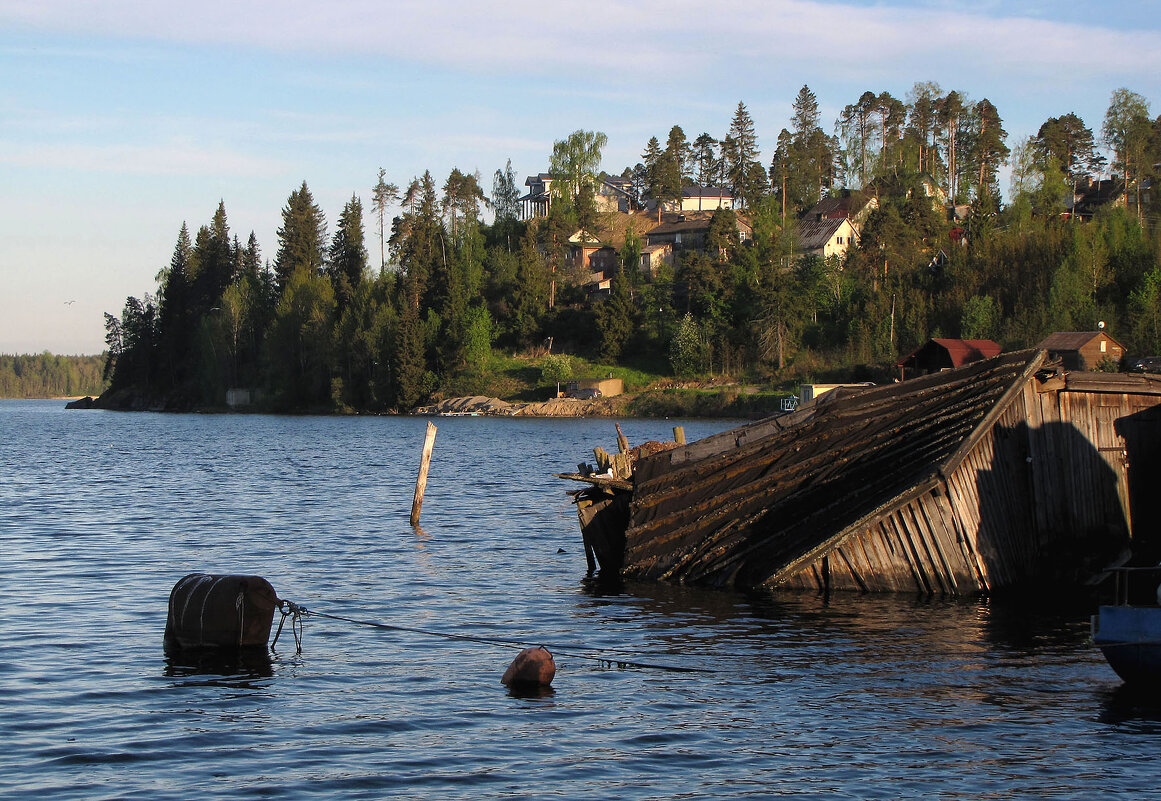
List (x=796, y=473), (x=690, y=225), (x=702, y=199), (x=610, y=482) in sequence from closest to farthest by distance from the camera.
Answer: (x=796, y=473) < (x=610, y=482) < (x=690, y=225) < (x=702, y=199)

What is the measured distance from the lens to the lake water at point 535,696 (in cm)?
1280

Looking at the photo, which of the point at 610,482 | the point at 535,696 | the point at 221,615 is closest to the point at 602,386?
the point at 610,482

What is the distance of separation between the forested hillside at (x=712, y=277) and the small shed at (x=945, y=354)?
1301cm

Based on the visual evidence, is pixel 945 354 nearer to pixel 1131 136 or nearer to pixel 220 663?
pixel 1131 136

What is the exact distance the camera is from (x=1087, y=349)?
8562 centimetres

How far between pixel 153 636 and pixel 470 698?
7185mm

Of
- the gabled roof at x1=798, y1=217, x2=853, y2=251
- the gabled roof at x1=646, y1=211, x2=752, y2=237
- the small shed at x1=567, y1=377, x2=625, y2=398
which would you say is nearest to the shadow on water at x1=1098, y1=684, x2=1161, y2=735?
the small shed at x1=567, y1=377, x2=625, y2=398

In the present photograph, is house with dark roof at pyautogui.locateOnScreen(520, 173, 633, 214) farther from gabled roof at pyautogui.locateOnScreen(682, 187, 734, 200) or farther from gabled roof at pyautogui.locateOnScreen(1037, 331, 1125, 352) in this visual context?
gabled roof at pyautogui.locateOnScreen(1037, 331, 1125, 352)

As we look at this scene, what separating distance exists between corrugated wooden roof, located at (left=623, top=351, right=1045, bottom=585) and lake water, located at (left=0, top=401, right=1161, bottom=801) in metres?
0.95

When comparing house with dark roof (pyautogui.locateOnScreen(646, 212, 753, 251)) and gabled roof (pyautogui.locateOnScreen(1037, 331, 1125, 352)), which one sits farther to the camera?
house with dark roof (pyautogui.locateOnScreen(646, 212, 753, 251))

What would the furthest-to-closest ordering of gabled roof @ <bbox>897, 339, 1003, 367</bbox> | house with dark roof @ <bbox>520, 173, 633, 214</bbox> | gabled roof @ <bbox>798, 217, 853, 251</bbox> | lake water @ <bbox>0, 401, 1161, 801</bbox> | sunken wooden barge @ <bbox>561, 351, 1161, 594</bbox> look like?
house with dark roof @ <bbox>520, 173, 633, 214</bbox>, gabled roof @ <bbox>798, 217, 853, 251</bbox>, gabled roof @ <bbox>897, 339, 1003, 367</bbox>, sunken wooden barge @ <bbox>561, 351, 1161, 594</bbox>, lake water @ <bbox>0, 401, 1161, 801</bbox>

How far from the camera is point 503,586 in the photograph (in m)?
25.7

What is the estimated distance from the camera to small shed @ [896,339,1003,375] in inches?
3519

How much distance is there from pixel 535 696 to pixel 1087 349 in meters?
80.4
